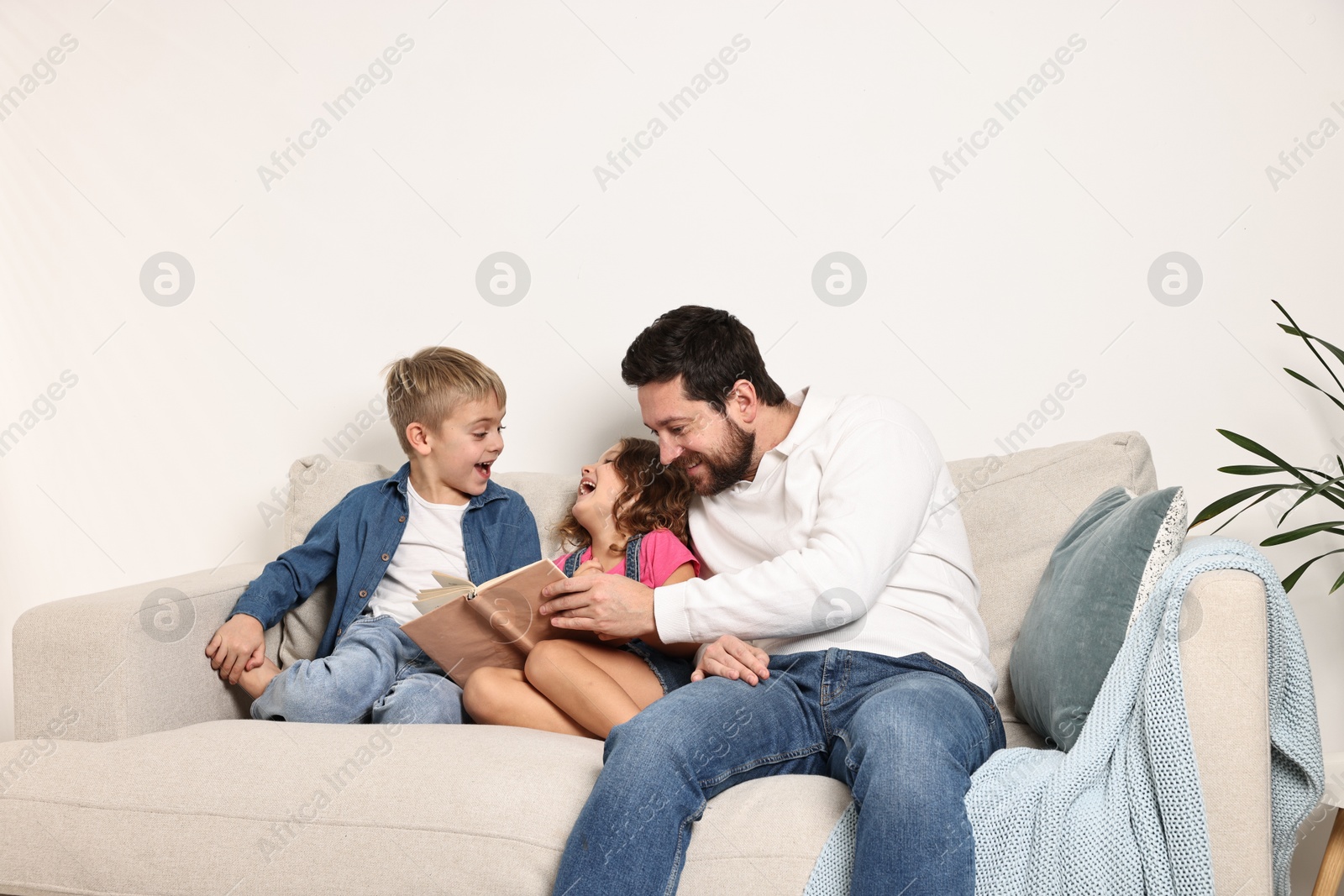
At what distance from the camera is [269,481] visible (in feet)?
8.70

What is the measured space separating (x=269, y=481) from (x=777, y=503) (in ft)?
5.26

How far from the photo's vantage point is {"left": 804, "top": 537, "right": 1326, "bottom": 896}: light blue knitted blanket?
112cm

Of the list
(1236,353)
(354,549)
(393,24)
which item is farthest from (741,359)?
(393,24)

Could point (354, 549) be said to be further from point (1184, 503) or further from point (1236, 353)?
point (1236, 353)

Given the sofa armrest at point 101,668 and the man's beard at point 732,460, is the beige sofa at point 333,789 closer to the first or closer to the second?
the sofa armrest at point 101,668

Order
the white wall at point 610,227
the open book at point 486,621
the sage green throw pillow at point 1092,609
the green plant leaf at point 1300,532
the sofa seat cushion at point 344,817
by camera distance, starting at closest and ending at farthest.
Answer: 1. the sofa seat cushion at point 344,817
2. the sage green throw pillow at point 1092,609
3. the open book at point 486,621
4. the green plant leaf at point 1300,532
5. the white wall at point 610,227

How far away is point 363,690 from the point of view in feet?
5.96

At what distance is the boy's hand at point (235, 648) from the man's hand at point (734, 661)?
3.02 ft

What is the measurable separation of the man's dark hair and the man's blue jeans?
502mm

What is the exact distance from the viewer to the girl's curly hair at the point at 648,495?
1.91 m

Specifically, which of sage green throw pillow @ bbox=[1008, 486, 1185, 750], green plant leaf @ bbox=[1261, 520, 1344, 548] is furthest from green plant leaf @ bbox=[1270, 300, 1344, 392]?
sage green throw pillow @ bbox=[1008, 486, 1185, 750]

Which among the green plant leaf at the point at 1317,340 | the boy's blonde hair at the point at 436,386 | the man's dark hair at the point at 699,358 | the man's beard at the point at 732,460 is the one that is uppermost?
the green plant leaf at the point at 1317,340

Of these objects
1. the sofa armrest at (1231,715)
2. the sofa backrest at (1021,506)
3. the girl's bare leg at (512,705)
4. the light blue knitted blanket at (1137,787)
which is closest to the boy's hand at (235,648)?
the sofa backrest at (1021,506)

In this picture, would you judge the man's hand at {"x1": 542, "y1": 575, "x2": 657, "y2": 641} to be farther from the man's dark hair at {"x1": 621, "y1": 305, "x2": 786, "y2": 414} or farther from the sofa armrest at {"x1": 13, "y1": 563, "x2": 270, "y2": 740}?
the sofa armrest at {"x1": 13, "y1": 563, "x2": 270, "y2": 740}
